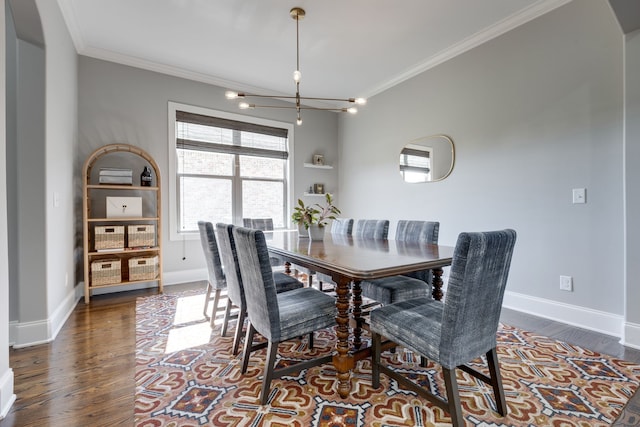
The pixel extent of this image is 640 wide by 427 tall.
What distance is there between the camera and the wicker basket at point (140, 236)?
3.42 meters

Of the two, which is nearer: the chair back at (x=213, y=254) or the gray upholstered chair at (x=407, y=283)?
the gray upholstered chair at (x=407, y=283)

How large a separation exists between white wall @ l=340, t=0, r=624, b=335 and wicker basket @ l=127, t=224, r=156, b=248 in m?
3.29

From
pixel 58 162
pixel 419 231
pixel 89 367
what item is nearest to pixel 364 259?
pixel 419 231

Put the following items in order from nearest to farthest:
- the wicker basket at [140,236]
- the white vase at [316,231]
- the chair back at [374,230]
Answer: the white vase at [316,231], the chair back at [374,230], the wicker basket at [140,236]

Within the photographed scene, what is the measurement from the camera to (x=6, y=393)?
1514 millimetres

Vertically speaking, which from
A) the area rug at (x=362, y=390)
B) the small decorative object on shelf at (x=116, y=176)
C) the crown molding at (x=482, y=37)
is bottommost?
the area rug at (x=362, y=390)

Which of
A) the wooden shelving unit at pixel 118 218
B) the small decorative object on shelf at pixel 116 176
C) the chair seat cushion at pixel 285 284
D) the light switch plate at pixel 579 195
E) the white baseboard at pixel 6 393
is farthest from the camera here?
the small decorative object on shelf at pixel 116 176

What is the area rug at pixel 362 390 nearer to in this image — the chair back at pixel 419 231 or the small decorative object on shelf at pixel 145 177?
the chair back at pixel 419 231

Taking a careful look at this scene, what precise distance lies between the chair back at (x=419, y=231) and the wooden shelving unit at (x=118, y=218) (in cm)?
273

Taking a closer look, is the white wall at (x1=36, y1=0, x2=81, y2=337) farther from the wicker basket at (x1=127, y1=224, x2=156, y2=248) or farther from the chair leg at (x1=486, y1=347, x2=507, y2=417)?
the chair leg at (x1=486, y1=347, x2=507, y2=417)

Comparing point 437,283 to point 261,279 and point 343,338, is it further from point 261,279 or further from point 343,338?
point 261,279

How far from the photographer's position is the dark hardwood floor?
1.49 metres

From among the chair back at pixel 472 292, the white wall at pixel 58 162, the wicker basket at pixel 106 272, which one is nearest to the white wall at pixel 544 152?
the chair back at pixel 472 292

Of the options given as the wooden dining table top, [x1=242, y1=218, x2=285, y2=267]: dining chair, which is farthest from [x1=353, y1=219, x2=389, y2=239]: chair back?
[x1=242, y1=218, x2=285, y2=267]: dining chair
